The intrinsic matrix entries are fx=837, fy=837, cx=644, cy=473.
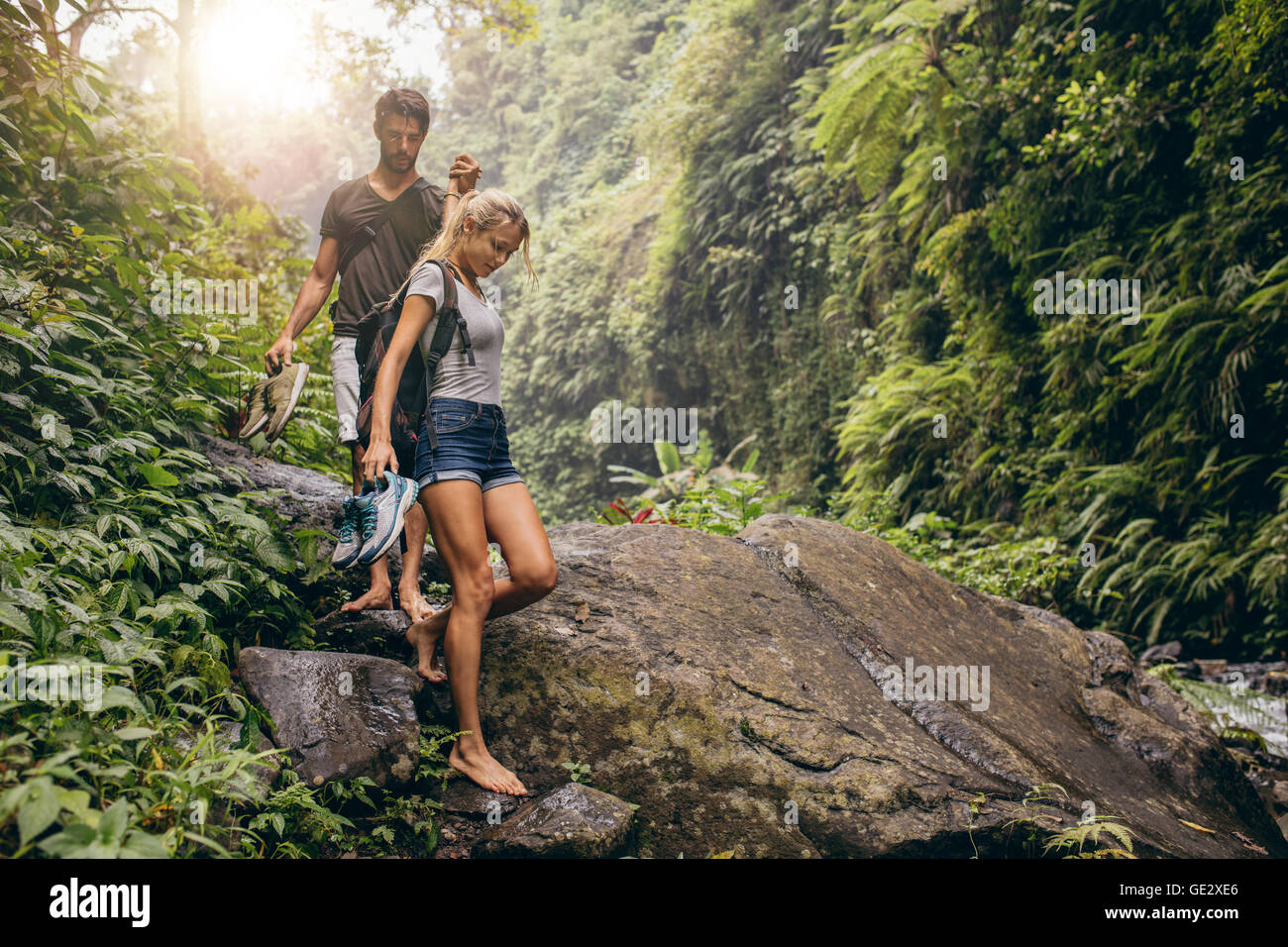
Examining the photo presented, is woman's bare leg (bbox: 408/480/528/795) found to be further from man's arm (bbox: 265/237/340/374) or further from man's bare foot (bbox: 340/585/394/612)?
man's arm (bbox: 265/237/340/374)

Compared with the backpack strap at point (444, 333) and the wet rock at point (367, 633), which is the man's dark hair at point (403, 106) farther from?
the wet rock at point (367, 633)

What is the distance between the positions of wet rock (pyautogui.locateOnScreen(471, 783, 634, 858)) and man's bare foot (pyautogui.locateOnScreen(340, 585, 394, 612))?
1.35 m

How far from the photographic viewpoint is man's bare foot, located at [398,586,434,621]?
3.88 m

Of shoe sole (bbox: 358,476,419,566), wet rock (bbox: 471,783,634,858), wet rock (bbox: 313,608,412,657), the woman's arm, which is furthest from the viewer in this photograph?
wet rock (bbox: 313,608,412,657)

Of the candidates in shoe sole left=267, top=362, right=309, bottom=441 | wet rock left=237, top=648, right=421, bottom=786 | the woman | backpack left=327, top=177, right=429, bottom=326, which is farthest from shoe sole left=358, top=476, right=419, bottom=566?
backpack left=327, top=177, right=429, bottom=326

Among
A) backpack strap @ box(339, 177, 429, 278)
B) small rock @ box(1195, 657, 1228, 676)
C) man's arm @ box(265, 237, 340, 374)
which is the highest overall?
backpack strap @ box(339, 177, 429, 278)

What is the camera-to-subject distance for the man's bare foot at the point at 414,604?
388cm

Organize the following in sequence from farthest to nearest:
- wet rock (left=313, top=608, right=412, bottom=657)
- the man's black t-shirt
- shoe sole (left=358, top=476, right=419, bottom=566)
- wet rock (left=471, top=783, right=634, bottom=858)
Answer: the man's black t-shirt → wet rock (left=313, top=608, right=412, bottom=657) → shoe sole (left=358, top=476, right=419, bottom=566) → wet rock (left=471, top=783, right=634, bottom=858)

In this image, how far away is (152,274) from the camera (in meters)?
4.60

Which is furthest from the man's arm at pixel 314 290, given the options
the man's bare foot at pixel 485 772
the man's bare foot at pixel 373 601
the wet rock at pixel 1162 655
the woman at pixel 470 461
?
the wet rock at pixel 1162 655

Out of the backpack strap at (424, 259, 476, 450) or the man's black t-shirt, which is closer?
the backpack strap at (424, 259, 476, 450)

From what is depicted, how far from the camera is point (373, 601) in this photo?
3936 millimetres
